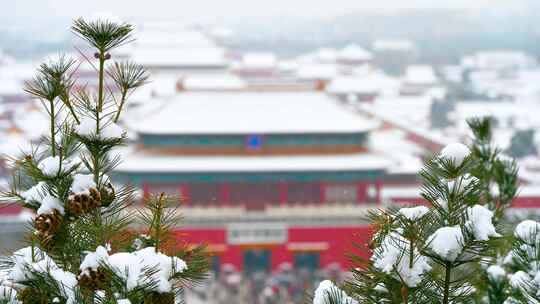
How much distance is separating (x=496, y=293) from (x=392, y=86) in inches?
1476

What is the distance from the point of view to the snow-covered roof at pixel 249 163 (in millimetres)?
13898

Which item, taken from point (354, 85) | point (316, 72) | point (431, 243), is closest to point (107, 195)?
Answer: point (431, 243)

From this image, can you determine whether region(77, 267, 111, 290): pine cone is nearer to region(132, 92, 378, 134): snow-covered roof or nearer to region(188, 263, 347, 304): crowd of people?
region(188, 263, 347, 304): crowd of people

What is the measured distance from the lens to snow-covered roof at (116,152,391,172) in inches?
547

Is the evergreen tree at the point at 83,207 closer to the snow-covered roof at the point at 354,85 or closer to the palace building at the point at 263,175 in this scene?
the palace building at the point at 263,175

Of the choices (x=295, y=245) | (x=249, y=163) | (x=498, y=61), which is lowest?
(x=295, y=245)

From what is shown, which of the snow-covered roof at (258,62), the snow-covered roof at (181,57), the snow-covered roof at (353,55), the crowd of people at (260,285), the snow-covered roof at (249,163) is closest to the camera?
the crowd of people at (260,285)

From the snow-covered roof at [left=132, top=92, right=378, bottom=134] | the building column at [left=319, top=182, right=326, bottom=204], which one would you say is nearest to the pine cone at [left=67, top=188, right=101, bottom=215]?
the building column at [left=319, top=182, right=326, bottom=204]

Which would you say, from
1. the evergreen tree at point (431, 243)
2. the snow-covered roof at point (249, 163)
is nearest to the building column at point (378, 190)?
the snow-covered roof at point (249, 163)

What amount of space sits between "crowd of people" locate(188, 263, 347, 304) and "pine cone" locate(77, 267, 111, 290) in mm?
9747

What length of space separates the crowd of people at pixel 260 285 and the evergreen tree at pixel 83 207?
9.55 m

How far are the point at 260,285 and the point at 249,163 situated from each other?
2.39 metres

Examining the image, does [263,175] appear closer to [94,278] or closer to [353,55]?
[94,278]

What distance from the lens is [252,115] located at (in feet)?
50.7
